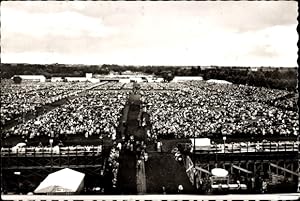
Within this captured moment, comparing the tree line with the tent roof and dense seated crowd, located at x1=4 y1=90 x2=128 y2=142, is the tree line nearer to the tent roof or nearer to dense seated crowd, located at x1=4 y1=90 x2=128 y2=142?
dense seated crowd, located at x1=4 y1=90 x2=128 y2=142

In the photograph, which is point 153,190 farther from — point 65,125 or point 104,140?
point 65,125

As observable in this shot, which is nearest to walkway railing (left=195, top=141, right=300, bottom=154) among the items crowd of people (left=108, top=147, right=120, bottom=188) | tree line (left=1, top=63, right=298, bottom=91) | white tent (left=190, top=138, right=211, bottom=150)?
white tent (left=190, top=138, right=211, bottom=150)

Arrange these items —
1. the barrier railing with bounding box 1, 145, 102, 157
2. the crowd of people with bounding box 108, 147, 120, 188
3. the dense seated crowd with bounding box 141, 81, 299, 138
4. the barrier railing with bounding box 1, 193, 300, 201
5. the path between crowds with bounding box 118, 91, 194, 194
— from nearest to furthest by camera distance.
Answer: the barrier railing with bounding box 1, 193, 300, 201 < the path between crowds with bounding box 118, 91, 194, 194 < the barrier railing with bounding box 1, 145, 102, 157 < the crowd of people with bounding box 108, 147, 120, 188 < the dense seated crowd with bounding box 141, 81, 299, 138

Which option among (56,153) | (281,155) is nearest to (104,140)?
(56,153)

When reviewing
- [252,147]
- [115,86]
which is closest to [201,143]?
[252,147]

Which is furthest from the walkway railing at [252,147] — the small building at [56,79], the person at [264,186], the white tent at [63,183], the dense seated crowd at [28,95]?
the small building at [56,79]
